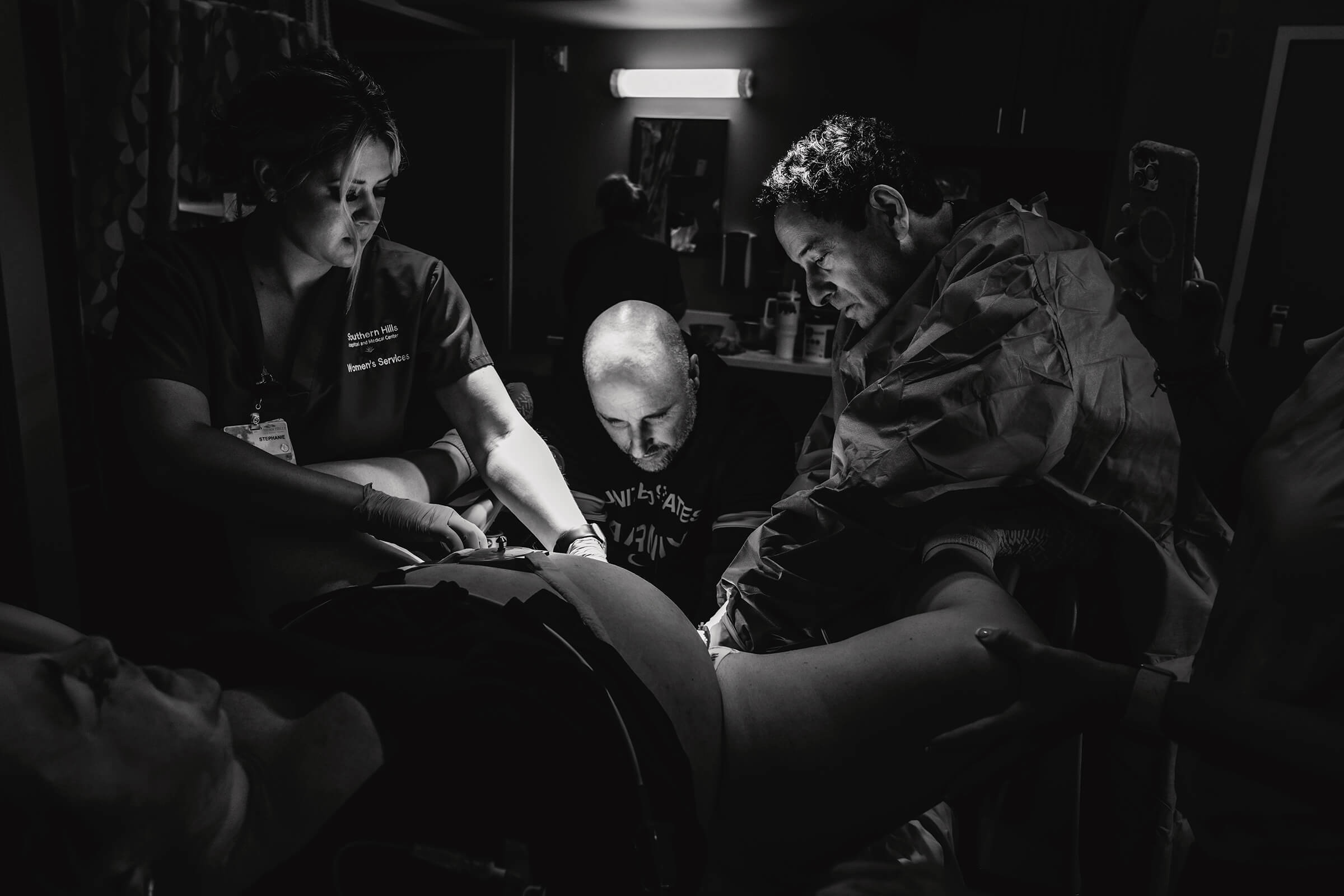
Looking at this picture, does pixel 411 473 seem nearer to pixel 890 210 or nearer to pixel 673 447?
pixel 673 447

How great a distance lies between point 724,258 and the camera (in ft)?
14.7

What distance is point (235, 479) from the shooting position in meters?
1.43

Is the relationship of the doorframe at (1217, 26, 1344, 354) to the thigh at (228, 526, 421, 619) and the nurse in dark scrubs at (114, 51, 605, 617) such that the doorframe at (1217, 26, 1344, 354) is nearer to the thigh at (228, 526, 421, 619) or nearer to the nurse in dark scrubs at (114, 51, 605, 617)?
the nurse in dark scrubs at (114, 51, 605, 617)

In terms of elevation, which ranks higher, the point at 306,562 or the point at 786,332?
the point at 786,332

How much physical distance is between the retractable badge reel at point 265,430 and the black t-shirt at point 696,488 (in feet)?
1.87

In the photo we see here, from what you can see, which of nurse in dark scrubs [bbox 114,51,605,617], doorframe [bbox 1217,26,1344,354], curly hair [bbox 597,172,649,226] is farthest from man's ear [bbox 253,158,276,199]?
doorframe [bbox 1217,26,1344,354]

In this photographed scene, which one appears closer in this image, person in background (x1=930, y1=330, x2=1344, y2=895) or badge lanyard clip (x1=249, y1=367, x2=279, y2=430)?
person in background (x1=930, y1=330, x2=1344, y2=895)

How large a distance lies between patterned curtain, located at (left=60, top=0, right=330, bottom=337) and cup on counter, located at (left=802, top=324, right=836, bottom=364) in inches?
95.3

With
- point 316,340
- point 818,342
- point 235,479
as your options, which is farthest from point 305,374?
point 818,342

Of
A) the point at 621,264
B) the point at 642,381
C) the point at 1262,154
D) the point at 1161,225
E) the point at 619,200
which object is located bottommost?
the point at 642,381

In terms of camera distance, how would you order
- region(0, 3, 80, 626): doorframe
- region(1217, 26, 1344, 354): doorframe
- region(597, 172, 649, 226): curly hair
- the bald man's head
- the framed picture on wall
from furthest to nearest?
1. the framed picture on wall
2. region(597, 172, 649, 226): curly hair
3. region(1217, 26, 1344, 354): doorframe
4. region(0, 3, 80, 626): doorframe
5. the bald man's head

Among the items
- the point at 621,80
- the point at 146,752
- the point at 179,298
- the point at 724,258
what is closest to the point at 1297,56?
the point at 724,258

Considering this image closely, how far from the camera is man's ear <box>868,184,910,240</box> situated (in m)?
1.51

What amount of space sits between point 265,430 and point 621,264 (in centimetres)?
242
